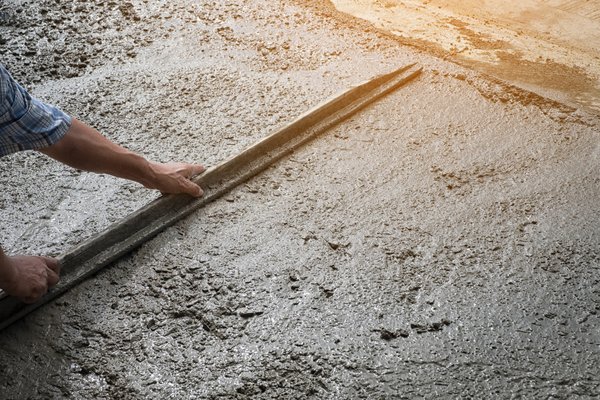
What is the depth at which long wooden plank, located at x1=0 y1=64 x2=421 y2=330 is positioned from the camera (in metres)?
2.09

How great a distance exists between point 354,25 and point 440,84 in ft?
3.39

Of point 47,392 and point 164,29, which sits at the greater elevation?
point 164,29

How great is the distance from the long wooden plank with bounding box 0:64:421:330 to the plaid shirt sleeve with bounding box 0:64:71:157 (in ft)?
1.48

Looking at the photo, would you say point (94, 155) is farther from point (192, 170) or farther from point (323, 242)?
point (323, 242)

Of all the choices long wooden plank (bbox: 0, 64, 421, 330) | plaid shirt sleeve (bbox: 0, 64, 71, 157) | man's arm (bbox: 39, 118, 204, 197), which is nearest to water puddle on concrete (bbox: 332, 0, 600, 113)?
long wooden plank (bbox: 0, 64, 421, 330)

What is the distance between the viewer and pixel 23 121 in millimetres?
1815

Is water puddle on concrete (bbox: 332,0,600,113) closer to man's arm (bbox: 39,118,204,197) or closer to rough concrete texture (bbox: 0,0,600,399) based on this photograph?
rough concrete texture (bbox: 0,0,600,399)

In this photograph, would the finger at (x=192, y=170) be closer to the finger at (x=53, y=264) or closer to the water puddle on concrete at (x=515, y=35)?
the finger at (x=53, y=264)

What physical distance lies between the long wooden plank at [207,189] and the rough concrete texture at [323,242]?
0.05 m

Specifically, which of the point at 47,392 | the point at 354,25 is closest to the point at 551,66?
the point at 354,25

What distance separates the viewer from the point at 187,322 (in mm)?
1913

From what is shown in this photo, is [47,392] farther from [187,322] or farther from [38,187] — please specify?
[38,187]

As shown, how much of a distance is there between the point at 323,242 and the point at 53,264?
1.02 metres

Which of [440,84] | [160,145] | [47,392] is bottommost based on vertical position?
[47,392]
